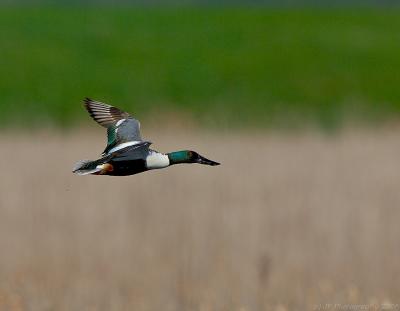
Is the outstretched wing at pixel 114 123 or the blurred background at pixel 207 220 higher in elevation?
the outstretched wing at pixel 114 123

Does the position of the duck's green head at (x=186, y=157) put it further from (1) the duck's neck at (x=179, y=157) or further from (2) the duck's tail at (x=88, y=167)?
(2) the duck's tail at (x=88, y=167)

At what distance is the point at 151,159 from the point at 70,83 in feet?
90.3

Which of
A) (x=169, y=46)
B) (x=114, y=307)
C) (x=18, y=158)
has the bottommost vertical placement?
(x=114, y=307)

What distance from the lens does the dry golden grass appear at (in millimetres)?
5840

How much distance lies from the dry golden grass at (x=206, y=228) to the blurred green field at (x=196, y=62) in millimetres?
15245

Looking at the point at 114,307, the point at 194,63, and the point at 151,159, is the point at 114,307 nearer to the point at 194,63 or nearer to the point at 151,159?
the point at 151,159

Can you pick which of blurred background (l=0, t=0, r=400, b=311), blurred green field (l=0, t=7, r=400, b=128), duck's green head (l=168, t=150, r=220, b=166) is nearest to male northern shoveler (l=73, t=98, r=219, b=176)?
duck's green head (l=168, t=150, r=220, b=166)

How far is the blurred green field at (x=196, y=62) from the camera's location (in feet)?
91.7

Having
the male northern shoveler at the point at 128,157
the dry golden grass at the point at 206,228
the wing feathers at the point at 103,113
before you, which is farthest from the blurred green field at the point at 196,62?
the male northern shoveler at the point at 128,157

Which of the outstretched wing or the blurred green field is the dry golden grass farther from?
the blurred green field

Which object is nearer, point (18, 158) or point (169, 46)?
point (18, 158)

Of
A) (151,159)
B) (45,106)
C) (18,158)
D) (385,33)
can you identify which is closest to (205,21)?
(385,33)

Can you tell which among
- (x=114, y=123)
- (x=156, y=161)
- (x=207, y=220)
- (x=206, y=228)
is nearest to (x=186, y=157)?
(x=156, y=161)

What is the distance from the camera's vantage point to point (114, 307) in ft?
18.5
